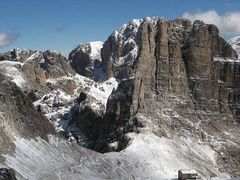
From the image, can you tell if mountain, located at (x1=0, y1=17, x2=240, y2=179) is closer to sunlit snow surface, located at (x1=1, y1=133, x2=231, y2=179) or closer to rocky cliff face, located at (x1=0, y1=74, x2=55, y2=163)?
sunlit snow surface, located at (x1=1, y1=133, x2=231, y2=179)

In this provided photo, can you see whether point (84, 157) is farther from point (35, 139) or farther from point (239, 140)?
point (239, 140)

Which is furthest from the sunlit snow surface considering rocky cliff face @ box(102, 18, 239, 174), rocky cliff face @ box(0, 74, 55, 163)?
rocky cliff face @ box(102, 18, 239, 174)

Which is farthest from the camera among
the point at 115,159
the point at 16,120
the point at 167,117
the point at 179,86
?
the point at 179,86

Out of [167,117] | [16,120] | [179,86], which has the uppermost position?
[179,86]

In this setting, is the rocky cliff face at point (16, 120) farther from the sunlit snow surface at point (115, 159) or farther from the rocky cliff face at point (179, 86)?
the rocky cliff face at point (179, 86)

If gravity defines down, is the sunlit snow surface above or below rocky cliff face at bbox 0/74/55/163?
below

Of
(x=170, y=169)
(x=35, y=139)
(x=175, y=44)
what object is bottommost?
(x=170, y=169)

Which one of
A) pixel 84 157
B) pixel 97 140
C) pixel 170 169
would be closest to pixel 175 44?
pixel 97 140

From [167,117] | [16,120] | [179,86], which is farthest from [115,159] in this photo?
[179,86]

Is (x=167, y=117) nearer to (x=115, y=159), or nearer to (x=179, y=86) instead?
(x=179, y=86)
